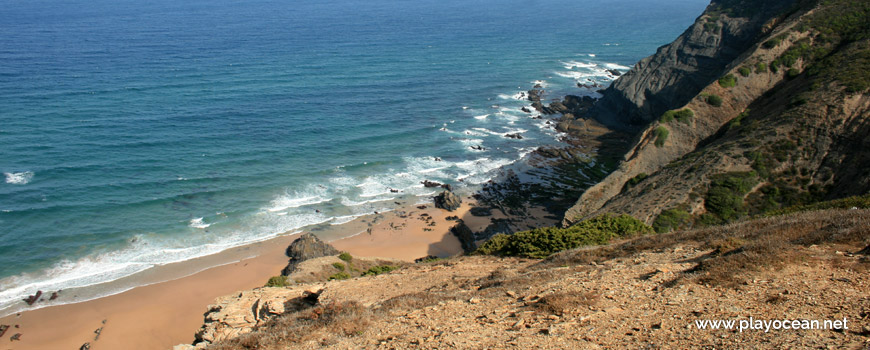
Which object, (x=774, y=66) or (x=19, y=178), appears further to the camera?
(x=19, y=178)

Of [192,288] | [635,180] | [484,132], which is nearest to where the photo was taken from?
[192,288]

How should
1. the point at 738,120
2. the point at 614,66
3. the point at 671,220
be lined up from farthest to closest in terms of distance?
1. the point at 614,66
2. the point at 738,120
3. the point at 671,220

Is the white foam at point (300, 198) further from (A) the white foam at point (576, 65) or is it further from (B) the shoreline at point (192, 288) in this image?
(A) the white foam at point (576, 65)

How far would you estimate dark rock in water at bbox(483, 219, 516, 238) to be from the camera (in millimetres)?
42062

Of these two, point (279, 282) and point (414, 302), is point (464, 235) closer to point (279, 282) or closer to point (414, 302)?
point (279, 282)

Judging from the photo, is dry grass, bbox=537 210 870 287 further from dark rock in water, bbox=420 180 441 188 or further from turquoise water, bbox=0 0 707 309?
dark rock in water, bbox=420 180 441 188

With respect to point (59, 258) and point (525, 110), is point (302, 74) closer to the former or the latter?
point (525, 110)

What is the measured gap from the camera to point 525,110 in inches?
2965

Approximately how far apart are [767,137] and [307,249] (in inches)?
1325

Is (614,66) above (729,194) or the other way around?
above

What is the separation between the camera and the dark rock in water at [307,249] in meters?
37.8

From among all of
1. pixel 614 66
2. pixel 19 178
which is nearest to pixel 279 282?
pixel 19 178

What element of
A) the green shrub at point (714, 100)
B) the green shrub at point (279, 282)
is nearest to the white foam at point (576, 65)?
the green shrub at point (714, 100)

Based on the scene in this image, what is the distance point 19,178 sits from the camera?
154 ft
